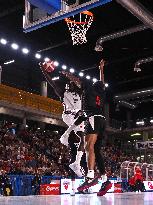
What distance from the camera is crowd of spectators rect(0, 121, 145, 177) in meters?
19.6

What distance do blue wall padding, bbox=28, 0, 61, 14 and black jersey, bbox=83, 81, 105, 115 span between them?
3699 mm

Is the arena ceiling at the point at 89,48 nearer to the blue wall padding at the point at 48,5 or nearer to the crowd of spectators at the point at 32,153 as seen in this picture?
the crowd of spectators at the point at 32,153

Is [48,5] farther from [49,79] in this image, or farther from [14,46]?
[14,46]

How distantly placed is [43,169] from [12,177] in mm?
6219

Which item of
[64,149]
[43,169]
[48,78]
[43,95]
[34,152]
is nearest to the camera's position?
[48,78]

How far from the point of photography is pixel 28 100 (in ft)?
97.7

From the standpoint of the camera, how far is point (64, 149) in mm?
28453

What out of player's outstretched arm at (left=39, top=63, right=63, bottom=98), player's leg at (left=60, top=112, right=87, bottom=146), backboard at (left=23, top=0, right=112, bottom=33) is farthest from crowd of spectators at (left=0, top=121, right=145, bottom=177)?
player's outstretched arm at (left=39, top=63, right=63, bottom=98)

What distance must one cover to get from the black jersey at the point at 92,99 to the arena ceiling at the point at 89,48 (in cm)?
1585

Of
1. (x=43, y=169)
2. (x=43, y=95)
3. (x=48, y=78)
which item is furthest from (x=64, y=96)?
(x=43, y=95)

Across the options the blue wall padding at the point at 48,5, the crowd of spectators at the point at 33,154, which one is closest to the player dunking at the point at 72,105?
the blue wall padding at the point at 48,5

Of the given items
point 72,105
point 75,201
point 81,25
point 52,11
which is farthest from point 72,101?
point 81,25

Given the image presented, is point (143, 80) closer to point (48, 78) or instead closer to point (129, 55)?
point (129, 55)

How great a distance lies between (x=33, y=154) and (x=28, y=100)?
7.10m
